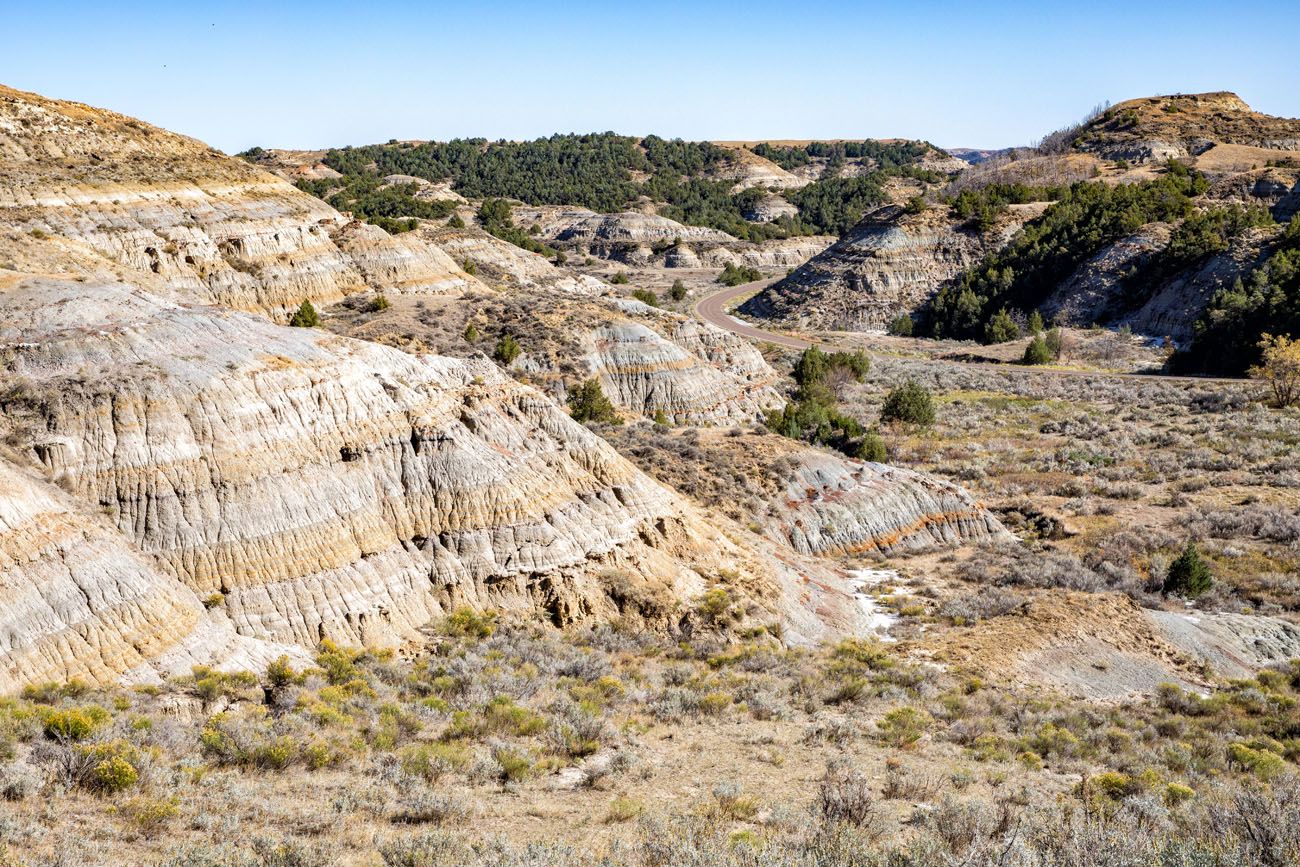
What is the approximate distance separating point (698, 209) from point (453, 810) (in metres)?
155

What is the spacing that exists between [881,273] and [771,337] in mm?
19598

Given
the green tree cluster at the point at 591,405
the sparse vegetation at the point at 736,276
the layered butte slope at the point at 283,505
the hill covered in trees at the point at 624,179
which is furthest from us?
the hill covered in trees at the point at 624,179

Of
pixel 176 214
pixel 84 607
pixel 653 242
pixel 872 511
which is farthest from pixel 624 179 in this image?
pixel 84 607

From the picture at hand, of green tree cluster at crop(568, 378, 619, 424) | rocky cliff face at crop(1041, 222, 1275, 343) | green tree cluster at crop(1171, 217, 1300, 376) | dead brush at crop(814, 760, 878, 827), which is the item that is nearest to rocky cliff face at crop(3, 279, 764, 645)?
dead brush at crop(814, 760, 878, 827)

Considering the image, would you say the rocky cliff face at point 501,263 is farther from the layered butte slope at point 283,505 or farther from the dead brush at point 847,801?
the dead brush at point 847,801

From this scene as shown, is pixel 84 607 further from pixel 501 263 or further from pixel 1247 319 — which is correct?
pixel 1247 319

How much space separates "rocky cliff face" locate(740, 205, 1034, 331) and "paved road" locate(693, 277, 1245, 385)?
5.14m

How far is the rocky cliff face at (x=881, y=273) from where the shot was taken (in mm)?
98562

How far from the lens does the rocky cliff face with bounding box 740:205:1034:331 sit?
98.6m

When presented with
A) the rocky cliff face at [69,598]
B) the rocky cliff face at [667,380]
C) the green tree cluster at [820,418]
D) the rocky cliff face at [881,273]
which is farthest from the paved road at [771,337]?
the rocky cliff face at [69,598]

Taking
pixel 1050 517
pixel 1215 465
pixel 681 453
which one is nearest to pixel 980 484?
pixel 1050 517

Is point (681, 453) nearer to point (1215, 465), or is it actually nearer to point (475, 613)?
point (475, 613)

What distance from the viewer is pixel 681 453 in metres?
37.1

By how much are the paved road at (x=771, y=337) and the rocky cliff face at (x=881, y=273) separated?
16.8 ft
